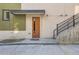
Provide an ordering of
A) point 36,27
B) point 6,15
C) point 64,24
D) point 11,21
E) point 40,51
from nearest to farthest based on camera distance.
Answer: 1. point 40,51
2. point 64,24
3. point 11,21
4. point 36,27
5. point 6,15

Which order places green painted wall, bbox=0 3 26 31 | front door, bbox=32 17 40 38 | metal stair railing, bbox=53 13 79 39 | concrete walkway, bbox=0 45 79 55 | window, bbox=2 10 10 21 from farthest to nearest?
window, bbox=2 10 10 21, front door, bbox=32 17 40 38, green painted wall, bbox=0 3 26 31, metal stair railing, bbox=53 13 79 39, concrete walkway, bbox=0 45 79 55

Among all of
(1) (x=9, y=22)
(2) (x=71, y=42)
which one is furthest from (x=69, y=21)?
(1) (x=9, y=22)

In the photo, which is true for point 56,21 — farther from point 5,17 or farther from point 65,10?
point 5,17

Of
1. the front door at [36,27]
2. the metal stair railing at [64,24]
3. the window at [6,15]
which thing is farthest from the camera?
the window at [6,15]

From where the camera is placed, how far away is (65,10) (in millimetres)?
22375

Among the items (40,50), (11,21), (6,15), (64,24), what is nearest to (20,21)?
(11,21)

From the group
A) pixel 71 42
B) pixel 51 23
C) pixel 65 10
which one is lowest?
pixel 71 42

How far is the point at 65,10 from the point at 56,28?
2.11 metres

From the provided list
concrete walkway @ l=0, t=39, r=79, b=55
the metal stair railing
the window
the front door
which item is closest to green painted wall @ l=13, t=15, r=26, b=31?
the window

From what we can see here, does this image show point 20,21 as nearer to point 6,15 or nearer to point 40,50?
point 6,15

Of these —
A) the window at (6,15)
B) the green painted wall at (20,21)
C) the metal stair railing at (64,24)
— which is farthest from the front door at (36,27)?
the window at (6,15)

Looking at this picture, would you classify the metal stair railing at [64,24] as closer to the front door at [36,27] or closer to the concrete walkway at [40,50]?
the front door at [36,27]

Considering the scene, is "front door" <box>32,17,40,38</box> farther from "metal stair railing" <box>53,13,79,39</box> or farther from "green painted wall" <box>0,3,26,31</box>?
"metal stair railing" <box>53,13,79,39</box>

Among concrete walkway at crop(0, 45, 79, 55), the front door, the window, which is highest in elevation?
the window
